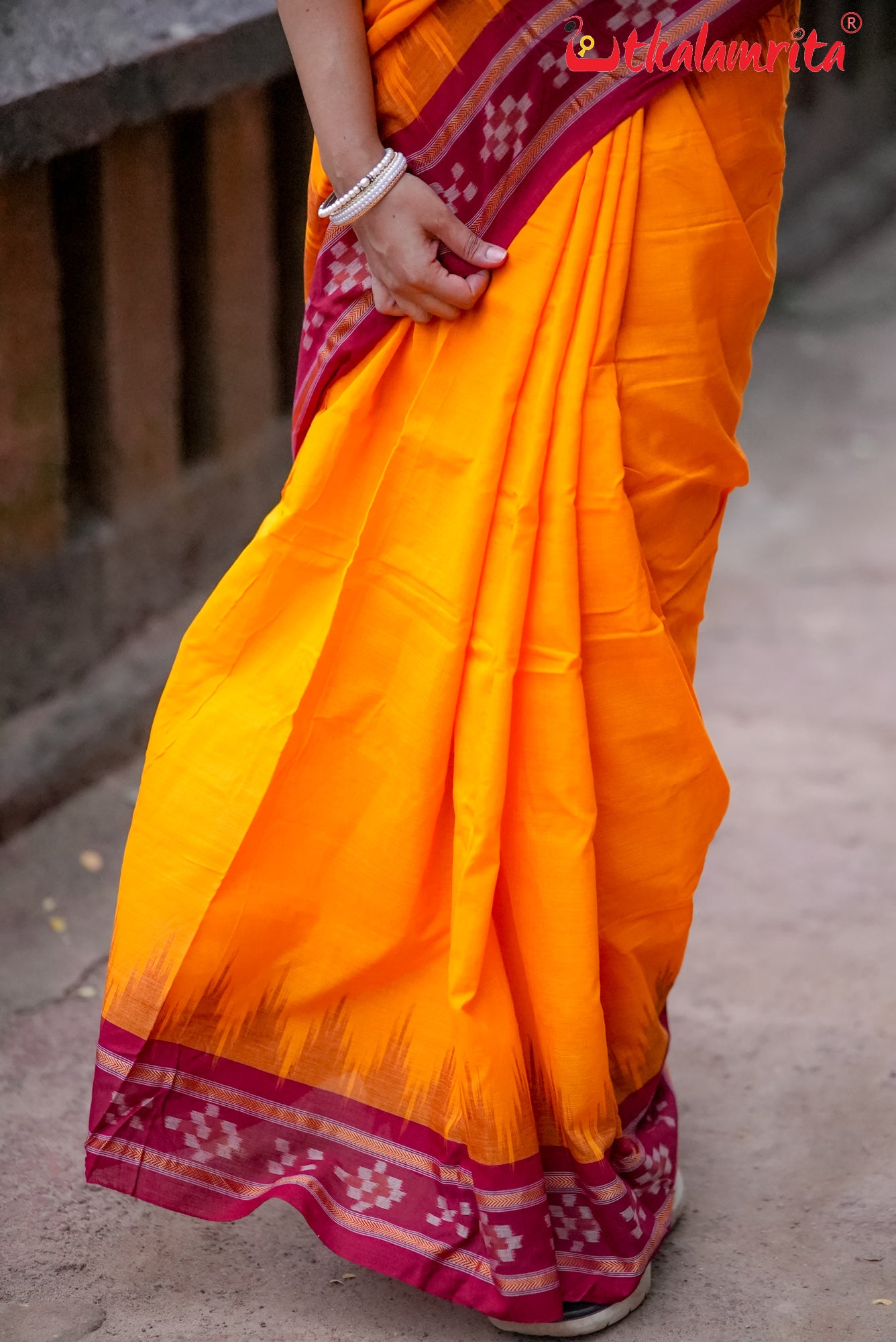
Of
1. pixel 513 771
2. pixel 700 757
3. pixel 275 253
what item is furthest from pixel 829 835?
pixel 275 253

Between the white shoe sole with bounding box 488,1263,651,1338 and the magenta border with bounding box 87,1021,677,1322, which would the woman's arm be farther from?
the white shoe sole with bounding box 488,1263,651,1338

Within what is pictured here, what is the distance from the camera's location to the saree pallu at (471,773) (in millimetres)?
1394

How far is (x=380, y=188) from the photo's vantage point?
1.37 m

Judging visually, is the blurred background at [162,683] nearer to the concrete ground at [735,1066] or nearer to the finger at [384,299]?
the concrete ground at [735,1066]

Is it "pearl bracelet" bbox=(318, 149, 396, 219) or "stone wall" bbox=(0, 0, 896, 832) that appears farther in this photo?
"stone wall" bbox=(0, 0, 896, 832)

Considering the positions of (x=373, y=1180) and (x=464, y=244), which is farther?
(x=373, y=1180)

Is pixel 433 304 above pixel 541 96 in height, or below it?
below

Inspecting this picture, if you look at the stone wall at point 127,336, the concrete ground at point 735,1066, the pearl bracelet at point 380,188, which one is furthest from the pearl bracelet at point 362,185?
the concrete ground at point 735,1066

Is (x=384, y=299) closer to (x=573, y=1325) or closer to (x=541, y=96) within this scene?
(x=541, y=96)

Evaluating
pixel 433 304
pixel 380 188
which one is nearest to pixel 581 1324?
pixel 433 304

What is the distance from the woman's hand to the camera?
137 centimetres

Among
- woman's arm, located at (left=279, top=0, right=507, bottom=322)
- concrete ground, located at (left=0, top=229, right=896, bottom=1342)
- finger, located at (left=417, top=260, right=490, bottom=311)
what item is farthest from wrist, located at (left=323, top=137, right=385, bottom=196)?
concrete ground, located at (left=0, top=229, right=896, bottom=1342)

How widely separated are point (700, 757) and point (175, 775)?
0.54 meters

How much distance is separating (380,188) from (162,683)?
161 centimetres
